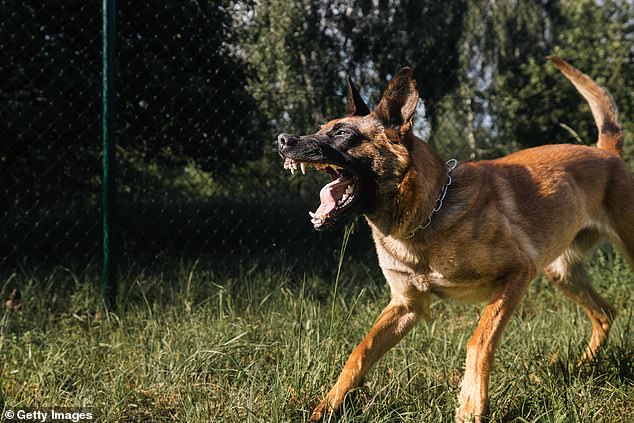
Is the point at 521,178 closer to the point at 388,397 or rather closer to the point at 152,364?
the point at 388,397

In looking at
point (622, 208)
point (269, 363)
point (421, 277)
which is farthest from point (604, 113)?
point (269, 363)

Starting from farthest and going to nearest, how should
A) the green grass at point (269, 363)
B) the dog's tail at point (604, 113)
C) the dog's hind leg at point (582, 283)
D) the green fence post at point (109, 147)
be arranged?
the green fence post at point (109, 147) → the dog's tail at point (604, 113) → the dog's hind leg at point (582, 283) → the green grass at point (269, 363)

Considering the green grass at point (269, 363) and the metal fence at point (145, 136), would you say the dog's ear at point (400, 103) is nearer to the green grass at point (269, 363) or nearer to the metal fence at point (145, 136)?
the green grass at point (269, 363)

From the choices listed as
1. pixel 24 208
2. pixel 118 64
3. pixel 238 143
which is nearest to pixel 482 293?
pixel 238 143

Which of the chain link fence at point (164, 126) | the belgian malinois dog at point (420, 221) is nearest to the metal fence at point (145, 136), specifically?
the chain link fence at point (164, 126)

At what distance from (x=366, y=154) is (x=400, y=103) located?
0.27 m

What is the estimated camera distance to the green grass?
2256 mm

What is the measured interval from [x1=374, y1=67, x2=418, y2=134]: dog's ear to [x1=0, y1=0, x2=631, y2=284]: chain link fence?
2280 millimetres

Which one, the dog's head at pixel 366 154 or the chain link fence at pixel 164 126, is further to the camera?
the chain link fence at pixel 164 126

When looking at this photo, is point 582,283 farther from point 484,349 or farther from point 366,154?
point 366,154

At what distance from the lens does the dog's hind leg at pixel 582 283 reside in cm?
334

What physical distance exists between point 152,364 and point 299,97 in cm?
301

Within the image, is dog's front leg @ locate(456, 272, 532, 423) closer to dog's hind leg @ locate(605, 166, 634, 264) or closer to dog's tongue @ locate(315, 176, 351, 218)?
dog's tongue @ locate(315, 176, 351, 218)

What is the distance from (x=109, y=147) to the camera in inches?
148
